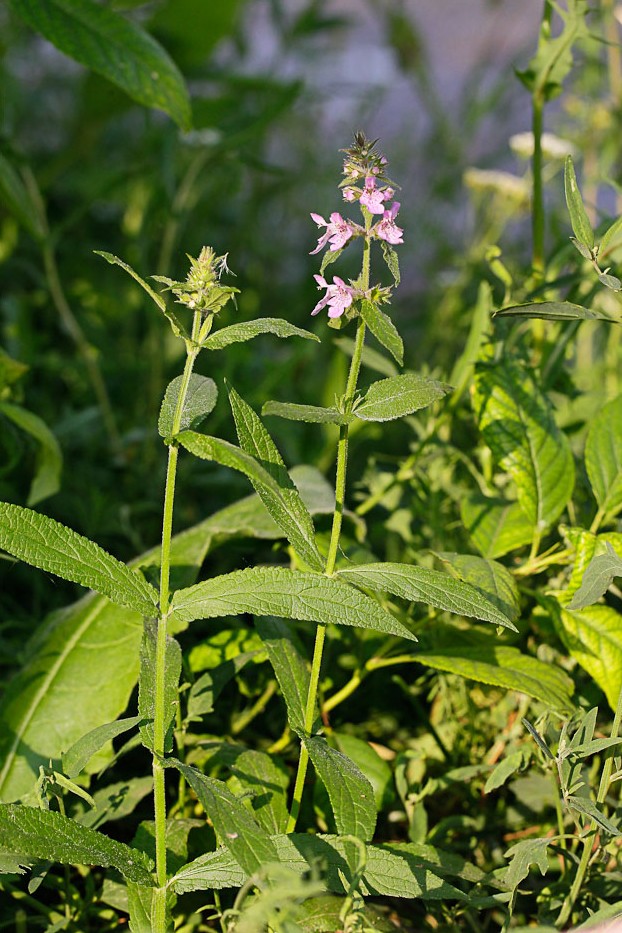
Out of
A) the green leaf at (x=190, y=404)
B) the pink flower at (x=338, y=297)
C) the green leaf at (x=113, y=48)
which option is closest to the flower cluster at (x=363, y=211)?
the pink flower at (x=338, y=297)

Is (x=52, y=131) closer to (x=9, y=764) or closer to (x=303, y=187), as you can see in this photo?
(x=303, y=187)

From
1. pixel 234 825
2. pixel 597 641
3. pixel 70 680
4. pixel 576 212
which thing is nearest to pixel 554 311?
pixel 576 212

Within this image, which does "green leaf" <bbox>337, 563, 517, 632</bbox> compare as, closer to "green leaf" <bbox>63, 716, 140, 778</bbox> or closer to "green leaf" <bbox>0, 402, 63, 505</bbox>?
"green leaf" <bbox>63, 716, 140, 778</bbox>

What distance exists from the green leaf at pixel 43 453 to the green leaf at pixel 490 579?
0.46 m

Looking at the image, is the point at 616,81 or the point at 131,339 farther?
the point at 616,81

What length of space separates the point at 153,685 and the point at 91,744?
2.3 inches

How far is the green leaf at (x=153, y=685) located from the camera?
63 cm

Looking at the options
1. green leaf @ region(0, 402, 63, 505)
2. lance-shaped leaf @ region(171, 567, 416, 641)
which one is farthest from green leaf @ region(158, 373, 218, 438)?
green leaf @ region(0, 402, 63, 505)

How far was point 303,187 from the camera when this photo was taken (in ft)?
9.08

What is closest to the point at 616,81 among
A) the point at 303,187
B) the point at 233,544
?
the point at 303,187

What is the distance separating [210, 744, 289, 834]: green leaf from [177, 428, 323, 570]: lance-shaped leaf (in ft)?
0.67

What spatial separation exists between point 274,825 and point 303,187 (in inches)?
92.4

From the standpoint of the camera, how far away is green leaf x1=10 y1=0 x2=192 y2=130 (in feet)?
3.32

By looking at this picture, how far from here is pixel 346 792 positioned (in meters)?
0.61
